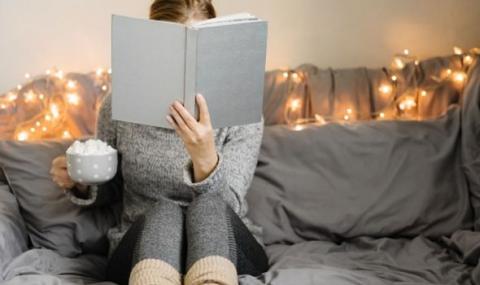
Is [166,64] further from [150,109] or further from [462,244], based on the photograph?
[462,244]

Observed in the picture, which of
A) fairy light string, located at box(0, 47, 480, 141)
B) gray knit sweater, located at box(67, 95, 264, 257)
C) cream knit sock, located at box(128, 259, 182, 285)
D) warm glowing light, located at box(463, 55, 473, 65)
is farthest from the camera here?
warm glowing light, located at box(463, 55, 473, 65)

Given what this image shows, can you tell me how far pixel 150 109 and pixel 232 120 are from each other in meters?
0.15

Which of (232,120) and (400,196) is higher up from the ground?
(232,120)

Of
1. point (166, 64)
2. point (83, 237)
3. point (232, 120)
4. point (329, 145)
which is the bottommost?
point (83, 237)

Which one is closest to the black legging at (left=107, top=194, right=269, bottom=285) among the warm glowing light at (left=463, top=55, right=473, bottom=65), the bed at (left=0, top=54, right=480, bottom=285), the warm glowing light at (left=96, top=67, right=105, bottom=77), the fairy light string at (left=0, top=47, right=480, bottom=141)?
the bed at (left=0, top=54, right=480, bottom=285)

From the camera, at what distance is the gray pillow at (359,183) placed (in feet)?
5.30

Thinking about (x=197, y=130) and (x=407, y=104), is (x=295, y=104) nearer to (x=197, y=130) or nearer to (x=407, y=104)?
(x=407, y=104)

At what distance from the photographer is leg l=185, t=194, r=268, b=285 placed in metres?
1.09

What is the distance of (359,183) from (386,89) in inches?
13.2

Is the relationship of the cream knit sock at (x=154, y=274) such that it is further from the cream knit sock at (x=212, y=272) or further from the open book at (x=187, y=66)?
the open book at (x=187, y=66)

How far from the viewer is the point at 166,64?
120 cm

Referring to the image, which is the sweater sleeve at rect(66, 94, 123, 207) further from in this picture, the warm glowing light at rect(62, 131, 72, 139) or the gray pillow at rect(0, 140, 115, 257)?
the warm glowing light at rect(62, 131, 72, 139)

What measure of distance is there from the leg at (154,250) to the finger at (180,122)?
146 millimetres

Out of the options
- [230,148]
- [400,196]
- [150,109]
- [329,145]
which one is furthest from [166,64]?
[400,196]
